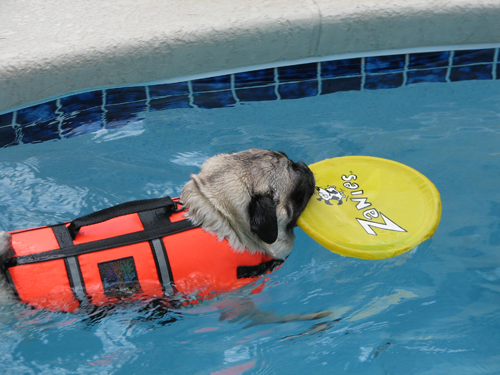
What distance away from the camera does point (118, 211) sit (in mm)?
3607

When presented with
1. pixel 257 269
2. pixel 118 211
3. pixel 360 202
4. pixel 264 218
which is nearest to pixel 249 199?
pixel 264 218

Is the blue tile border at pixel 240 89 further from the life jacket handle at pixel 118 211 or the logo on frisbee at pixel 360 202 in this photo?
the life jacket handle at pixel 118 211

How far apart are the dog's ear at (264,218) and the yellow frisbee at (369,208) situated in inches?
20.8

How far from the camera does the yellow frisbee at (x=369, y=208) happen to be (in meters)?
3.91

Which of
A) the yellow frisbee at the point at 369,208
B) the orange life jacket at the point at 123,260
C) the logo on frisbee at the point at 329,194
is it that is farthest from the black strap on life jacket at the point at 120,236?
the logo on frisbee at the point at 329,194

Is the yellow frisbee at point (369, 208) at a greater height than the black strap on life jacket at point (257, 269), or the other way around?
the yellow frisbee at point (369, 208)

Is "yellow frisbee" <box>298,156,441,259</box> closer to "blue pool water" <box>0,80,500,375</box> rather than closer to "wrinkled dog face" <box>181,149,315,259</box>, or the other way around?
"wrinkled dog face" <box>181,149,315,259</box>

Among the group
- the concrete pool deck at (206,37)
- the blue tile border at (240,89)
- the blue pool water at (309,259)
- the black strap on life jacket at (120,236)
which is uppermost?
the concrete pool deck at (206,37)

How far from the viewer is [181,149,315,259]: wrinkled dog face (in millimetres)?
3586

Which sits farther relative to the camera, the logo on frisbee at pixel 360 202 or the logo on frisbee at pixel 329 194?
the logo on frisbee at pixel 329 194

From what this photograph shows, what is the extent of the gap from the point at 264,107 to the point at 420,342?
355cm

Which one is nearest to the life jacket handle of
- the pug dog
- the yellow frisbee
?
the pug dog

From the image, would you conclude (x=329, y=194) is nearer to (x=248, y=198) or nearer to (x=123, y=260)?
(x=248, y=198)

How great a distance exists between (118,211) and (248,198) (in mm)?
986
